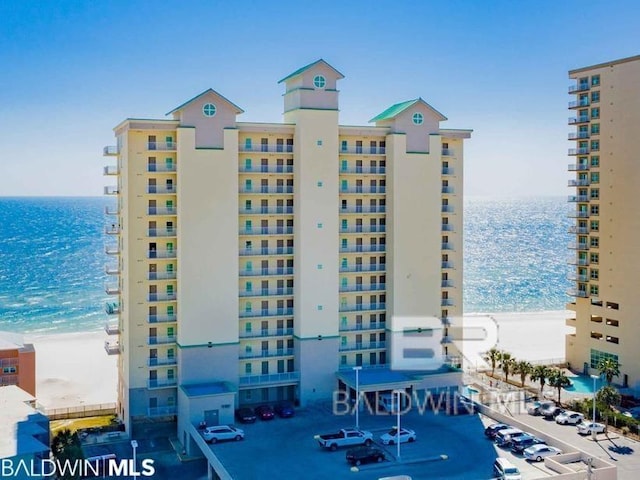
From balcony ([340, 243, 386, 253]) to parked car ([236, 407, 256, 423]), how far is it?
11904 mm

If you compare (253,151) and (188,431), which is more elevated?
(253,151)

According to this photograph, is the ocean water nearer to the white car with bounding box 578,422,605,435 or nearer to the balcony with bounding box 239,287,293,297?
the balcony with bounding box 239,287,293,297

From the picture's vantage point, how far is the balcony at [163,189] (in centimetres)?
4341

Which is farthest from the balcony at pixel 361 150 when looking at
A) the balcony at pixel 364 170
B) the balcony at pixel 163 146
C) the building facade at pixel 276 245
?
the balcony at pixel 163 146

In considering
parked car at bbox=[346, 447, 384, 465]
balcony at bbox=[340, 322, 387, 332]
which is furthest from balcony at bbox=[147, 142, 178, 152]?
parked car at bbox=[346, 447, 384, 465]

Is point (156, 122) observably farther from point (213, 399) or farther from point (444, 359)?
point (444, 359)

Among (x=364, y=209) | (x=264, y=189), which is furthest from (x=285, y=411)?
(x=364, y=209)

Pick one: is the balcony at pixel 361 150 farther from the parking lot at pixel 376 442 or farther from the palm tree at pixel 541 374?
the palm tree at pixel 541 374

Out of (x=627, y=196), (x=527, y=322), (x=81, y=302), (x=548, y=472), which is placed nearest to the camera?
(x=548, y=472)

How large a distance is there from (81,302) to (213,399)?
7047 cm

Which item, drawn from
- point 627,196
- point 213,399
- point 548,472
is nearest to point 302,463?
point 213,399

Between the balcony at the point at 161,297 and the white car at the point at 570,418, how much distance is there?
24.2 metres

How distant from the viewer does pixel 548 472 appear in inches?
1373

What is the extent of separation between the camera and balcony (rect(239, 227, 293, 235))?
45.7 meters
